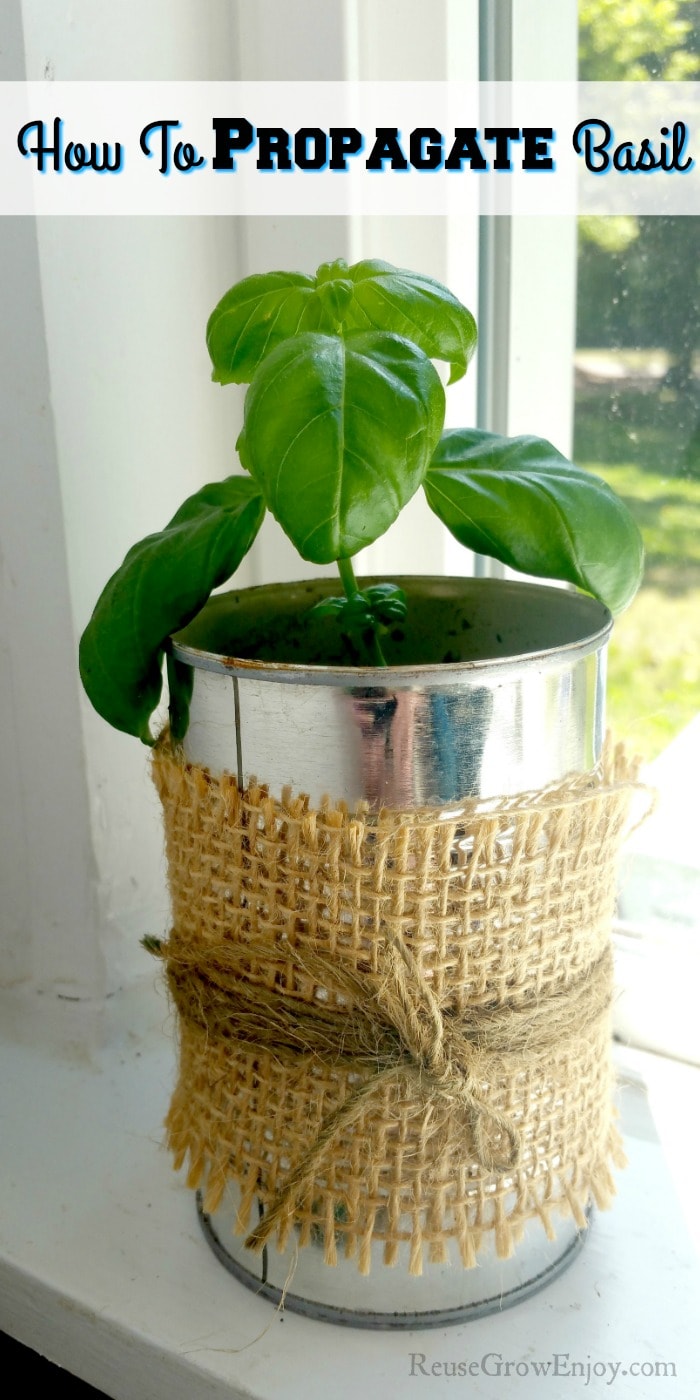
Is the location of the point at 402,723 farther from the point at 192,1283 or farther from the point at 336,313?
the point at 192,1283

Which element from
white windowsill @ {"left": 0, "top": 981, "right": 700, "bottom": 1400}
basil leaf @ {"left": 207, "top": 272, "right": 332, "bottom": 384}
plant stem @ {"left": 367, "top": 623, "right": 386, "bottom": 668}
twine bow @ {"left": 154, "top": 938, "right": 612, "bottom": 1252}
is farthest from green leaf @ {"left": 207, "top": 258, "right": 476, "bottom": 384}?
white windowsill @ {"left": 0, "top": 981, "right": 700, "bottom": 1400}

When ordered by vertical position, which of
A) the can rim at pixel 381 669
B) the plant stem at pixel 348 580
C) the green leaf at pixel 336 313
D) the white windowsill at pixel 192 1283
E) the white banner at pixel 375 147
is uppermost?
the white banner at pixel 375 147

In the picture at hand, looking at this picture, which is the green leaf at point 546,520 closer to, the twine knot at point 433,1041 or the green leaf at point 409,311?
the green leaf at point 409,311

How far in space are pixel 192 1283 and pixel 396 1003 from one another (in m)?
0.19

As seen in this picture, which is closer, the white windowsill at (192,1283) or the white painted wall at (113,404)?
the white windowsill at (192,1283)

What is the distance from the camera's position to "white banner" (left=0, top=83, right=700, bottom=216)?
656 millimetres

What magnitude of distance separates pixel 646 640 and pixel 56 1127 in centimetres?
45

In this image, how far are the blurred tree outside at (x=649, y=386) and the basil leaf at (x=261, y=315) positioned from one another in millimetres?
302

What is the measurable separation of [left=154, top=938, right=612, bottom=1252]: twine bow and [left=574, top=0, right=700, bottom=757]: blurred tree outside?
12.7 inches

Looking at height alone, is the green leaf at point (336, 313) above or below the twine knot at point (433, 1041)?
above

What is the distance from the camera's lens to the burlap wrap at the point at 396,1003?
445 millimetres

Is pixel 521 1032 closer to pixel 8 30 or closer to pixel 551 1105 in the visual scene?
pixel 551 1105

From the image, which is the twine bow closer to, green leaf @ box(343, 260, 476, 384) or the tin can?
the tin can

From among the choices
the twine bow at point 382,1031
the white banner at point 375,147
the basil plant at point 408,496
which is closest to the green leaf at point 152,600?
the basil plant at point 408,496
